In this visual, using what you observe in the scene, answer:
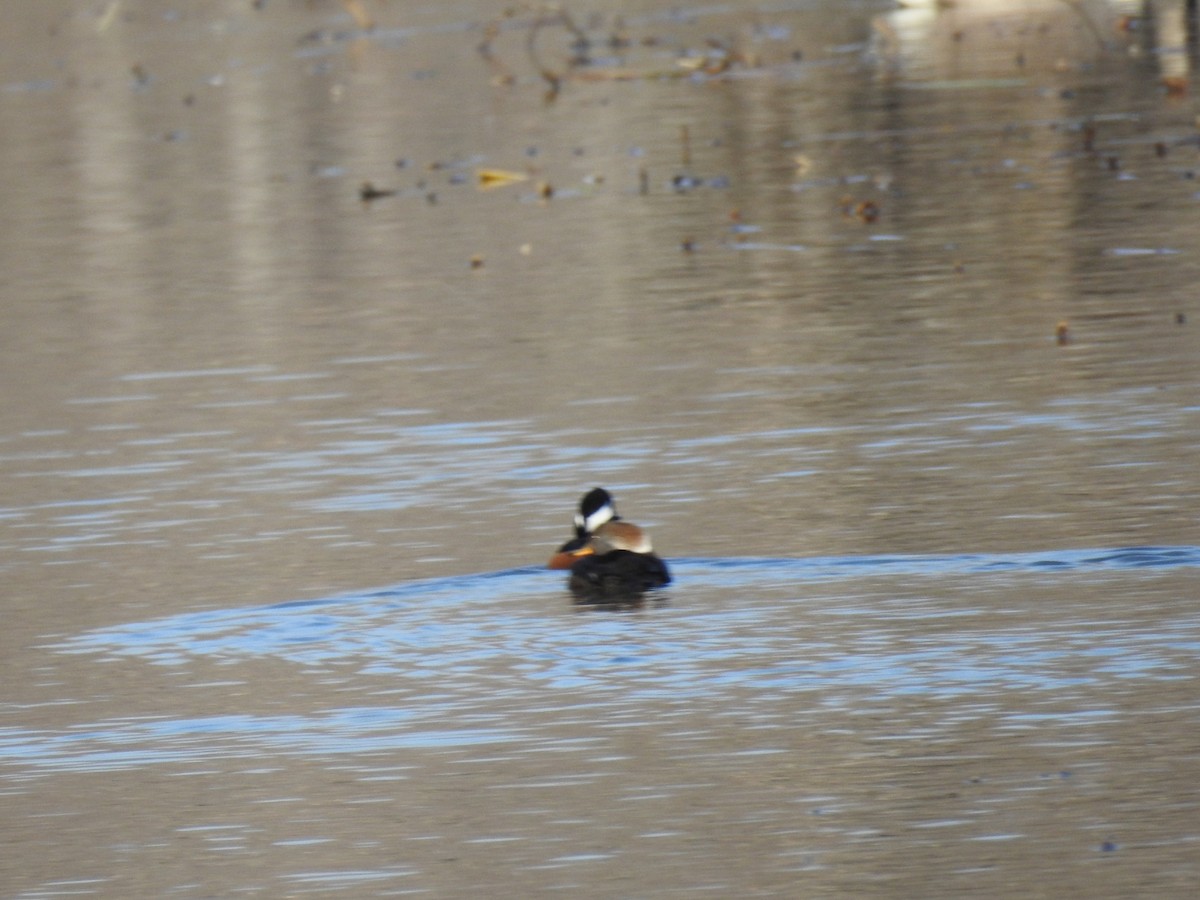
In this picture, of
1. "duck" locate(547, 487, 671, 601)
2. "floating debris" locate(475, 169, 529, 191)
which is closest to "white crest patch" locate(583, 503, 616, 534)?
"duck" locate(547, 487, 671, 601)

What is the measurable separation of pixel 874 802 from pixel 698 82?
27988mm

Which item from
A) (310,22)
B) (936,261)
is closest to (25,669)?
Answer: (936,261)

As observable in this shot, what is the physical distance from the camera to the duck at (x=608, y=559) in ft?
35.6

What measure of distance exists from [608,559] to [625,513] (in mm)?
1844

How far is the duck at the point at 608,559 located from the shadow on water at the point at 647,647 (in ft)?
0.34

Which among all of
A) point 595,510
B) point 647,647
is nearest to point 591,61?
point 595,510

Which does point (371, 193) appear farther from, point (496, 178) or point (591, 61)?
point (591, 61)

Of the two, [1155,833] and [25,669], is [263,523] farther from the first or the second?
[1155,833]

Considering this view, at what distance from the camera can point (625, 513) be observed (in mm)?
12602

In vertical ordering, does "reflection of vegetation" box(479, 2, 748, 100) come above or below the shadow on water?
above

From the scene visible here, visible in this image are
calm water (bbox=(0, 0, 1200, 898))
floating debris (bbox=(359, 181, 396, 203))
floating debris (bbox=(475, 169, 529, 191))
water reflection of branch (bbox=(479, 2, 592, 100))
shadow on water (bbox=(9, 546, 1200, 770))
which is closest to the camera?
calm water (bbox=(0, 0, 1200, 898))

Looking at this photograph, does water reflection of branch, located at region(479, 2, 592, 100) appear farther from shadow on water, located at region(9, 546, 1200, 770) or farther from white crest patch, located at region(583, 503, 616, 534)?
shadow on water, located at region(9, 546, 1200, 770)

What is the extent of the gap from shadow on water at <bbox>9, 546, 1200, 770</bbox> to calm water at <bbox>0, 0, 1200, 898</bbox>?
1.1 inches

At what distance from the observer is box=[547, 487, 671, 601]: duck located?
10859 millimetres
